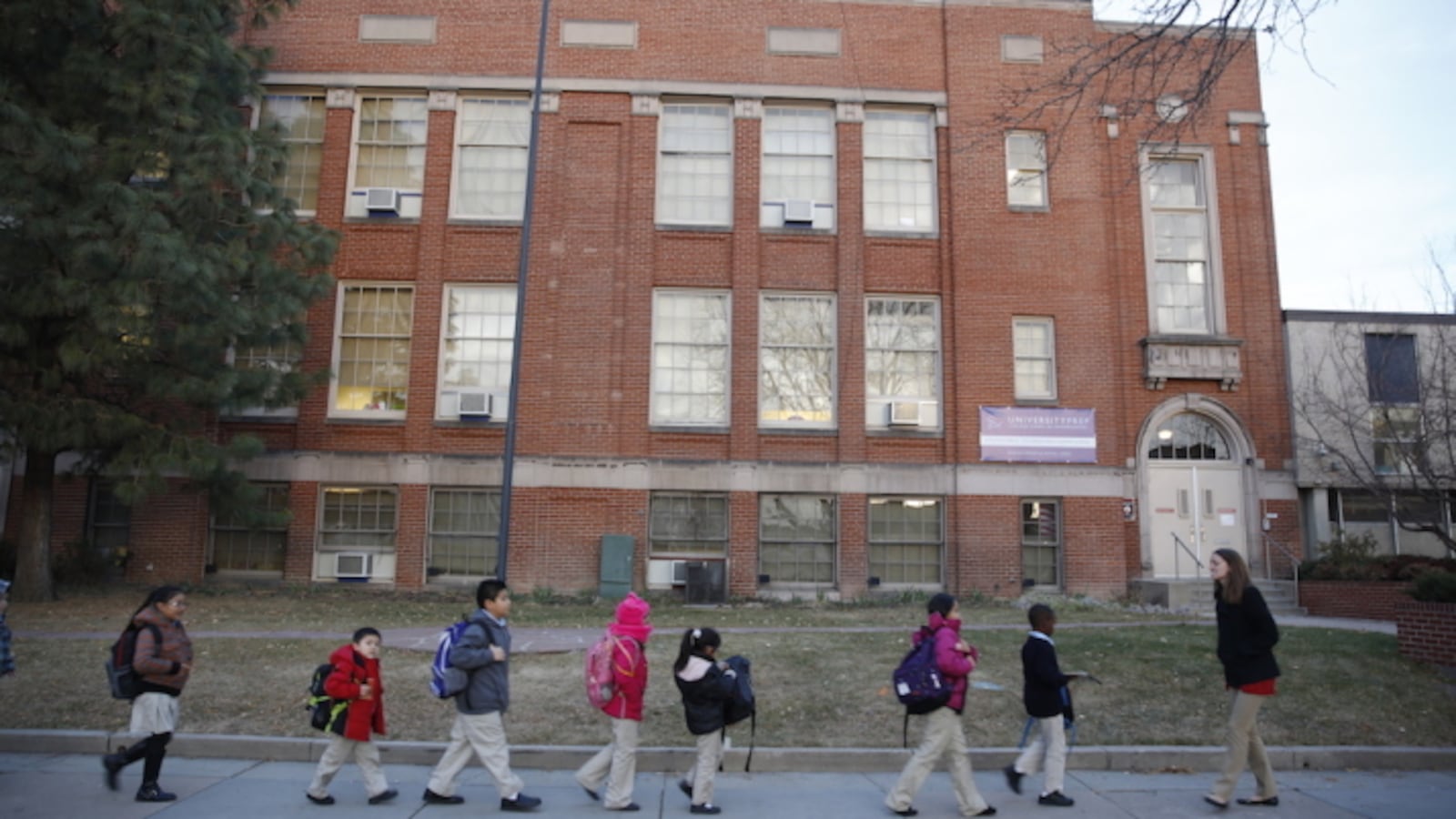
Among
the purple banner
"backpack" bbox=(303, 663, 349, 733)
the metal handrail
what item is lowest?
"backpack" bbox=(303, 663, 349, 733)

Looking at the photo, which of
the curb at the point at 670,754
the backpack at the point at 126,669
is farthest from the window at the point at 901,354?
the backpack at the point at 126,669

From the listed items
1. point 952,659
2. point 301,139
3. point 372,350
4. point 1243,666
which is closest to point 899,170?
point 372,350

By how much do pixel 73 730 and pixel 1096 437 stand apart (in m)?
17.8

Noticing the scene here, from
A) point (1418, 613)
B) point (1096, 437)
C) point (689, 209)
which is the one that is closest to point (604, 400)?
point (689, 209)

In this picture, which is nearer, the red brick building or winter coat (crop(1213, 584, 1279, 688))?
winter coat (crop(1213, 584, 1279, 688))

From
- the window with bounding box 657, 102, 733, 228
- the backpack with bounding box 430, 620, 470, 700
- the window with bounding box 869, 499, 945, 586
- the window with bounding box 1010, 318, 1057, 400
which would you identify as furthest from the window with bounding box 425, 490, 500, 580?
the backpack with bounding box 430, 620, 470, 700

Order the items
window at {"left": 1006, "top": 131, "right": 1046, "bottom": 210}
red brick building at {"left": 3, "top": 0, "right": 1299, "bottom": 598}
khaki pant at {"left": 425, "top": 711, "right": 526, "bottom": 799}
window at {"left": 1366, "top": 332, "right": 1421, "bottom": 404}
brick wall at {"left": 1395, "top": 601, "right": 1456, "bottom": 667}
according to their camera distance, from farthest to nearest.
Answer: window at {"left": 1006, "top": 131, "right": 1046, "bottom": 210} → window at {"left": 1366, "top": 332, "right": 1421, "bottom": 404} → red brick building at {"left": 3, "top": 0, "right": 1299, "bottom": 598} → brick wall at {"left": 1395, "top": 601, "right": 1456, "bottom": 667} → khaki pant at {"left": 425, "top": 711, "right": 526, "bottom": 799}

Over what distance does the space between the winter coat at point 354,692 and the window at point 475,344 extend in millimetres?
12566

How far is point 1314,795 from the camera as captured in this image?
7.30 meters

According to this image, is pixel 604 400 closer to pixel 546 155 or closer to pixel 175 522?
pixel 546 155

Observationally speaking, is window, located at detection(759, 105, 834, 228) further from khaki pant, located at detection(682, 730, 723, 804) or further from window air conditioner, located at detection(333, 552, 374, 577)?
khaki pant, located at detection(682, 730, 723, 804)

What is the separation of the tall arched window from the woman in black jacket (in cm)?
1396

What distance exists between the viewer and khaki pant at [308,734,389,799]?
21.7 ft

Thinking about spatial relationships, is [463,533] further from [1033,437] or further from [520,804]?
[520,804]
